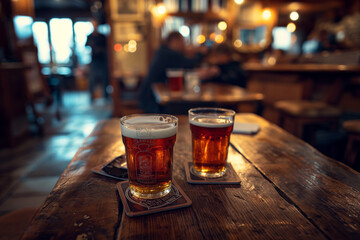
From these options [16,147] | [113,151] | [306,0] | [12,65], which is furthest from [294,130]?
[306,0]

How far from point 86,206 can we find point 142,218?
14 centimetres

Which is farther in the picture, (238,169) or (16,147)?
(16,147)

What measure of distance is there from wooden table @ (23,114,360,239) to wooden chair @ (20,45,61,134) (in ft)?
11.9

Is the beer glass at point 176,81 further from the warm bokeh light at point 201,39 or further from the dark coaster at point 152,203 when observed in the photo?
the warm bokeh light at point 201,39

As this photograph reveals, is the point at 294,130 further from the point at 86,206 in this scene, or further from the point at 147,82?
the point at 86,206

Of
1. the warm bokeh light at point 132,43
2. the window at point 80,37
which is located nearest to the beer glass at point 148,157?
the warm bokeh light at point 132,43

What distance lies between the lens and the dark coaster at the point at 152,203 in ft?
1.75

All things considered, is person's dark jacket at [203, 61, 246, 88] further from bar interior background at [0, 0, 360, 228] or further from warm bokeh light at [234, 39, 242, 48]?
warm bokeh light at [234, 39, 242, 48]

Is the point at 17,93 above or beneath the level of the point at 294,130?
above

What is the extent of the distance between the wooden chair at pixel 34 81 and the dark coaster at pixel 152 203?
381 centimetres

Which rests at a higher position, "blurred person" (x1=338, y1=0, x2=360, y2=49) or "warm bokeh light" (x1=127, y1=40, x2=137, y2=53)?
"blurred person" (x1=338, y1=0, x2=360, y2=49)

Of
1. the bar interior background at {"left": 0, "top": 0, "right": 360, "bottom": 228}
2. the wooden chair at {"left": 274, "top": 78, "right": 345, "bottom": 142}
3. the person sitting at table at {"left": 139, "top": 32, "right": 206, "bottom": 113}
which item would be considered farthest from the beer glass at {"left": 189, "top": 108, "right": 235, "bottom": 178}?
the person sitting at table at {"left": 139, "top": 32, "right": 206, "bottom": 113}

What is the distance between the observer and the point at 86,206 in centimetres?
56

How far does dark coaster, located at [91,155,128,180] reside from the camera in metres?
0.71
